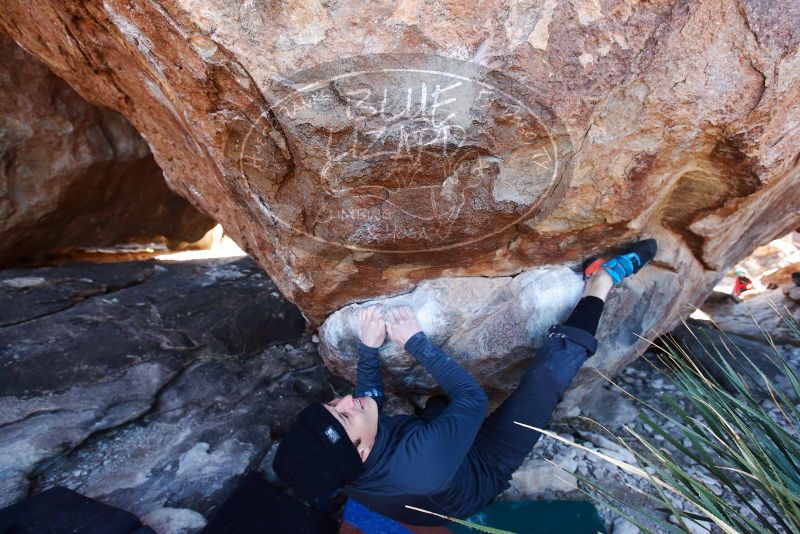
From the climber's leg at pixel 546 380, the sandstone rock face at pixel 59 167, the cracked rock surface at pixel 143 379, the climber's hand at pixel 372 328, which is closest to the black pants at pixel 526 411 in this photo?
the climber's leg at pixel 546 380

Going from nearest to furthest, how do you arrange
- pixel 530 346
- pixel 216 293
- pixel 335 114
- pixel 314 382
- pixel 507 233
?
1. pixel 335 114
2. pixel 507 233
3. pixel 530 346
4. pixel 314 382
5. pixel 216 293

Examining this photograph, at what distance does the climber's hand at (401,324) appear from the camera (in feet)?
6.54

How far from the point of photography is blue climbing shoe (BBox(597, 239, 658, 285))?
6.50ft

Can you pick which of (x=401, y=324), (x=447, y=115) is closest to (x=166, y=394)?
(x=401, y=324)

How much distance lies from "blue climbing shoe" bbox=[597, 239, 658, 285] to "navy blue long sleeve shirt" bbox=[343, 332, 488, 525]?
26.8 inches

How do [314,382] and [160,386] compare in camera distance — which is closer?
[160,386]

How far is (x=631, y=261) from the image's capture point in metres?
2.04

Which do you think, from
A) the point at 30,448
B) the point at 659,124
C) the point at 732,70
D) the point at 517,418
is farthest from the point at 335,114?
the point at 30,448

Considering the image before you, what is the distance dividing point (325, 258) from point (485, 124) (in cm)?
76

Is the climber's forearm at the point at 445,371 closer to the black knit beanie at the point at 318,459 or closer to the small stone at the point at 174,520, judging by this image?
the black knit beanie at the point at 318,459

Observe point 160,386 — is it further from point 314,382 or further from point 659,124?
point 659,124

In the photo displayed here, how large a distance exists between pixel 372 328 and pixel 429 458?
530 mm

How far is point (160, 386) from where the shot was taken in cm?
225

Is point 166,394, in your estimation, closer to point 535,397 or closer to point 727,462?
point 535,397
